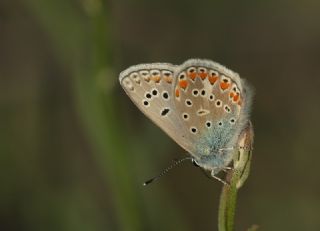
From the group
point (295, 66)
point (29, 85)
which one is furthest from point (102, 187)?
point (295, 66)

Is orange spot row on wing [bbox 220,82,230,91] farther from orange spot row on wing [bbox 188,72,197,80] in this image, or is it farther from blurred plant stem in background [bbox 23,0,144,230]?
blurred plant stem in background [bbox 23,0,144,230]

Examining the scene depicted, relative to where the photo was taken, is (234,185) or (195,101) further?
(195,101)

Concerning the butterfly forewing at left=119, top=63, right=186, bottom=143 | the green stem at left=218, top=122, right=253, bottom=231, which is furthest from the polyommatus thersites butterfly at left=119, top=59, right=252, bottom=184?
the green stem at left=218, top=122, right=253, bottom=231

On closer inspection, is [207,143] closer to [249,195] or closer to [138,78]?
[138,78]

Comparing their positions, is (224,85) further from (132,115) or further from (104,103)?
(132,115)

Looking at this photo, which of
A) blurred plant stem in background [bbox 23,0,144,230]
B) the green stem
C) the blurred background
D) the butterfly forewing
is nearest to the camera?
the green stem

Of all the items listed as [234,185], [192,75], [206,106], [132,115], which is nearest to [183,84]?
[192,75]

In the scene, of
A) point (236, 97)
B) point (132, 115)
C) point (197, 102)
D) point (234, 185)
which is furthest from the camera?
point (132, 115)
